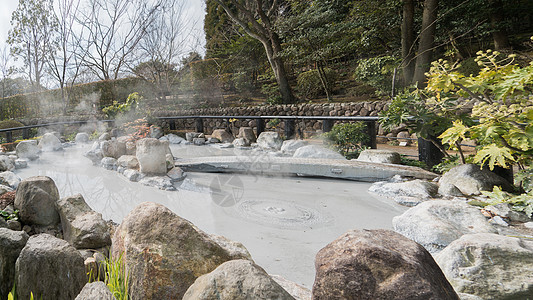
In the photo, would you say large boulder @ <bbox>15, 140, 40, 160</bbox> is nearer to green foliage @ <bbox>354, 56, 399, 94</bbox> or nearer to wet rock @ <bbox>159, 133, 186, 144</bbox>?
wet rock @ <bbox>159, 133, 186, 144</bbox>

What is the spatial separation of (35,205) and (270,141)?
4211 millimetres

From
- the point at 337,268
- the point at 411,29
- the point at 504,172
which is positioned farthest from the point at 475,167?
the point at 411,29

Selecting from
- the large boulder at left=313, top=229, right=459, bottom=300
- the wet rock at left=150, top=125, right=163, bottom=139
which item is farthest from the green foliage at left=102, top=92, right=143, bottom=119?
the large boulder at left=313, top=229, right=459, bottom=300

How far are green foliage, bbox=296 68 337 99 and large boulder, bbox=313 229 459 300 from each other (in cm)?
1013

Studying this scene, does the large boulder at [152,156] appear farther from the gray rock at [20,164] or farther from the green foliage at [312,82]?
the green foliage at [312,82]

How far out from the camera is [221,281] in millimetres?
780

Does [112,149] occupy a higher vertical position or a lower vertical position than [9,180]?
higher

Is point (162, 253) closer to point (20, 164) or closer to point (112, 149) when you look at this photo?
point (112, 149)

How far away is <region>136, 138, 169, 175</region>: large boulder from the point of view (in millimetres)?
3607

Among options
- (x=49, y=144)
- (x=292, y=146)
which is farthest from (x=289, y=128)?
(x=49, y=144)

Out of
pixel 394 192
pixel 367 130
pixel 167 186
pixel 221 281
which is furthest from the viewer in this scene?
pixel 367 130

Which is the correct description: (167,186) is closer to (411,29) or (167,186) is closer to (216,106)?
(411,29)

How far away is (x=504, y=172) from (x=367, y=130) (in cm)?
191

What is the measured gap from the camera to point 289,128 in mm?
5758
